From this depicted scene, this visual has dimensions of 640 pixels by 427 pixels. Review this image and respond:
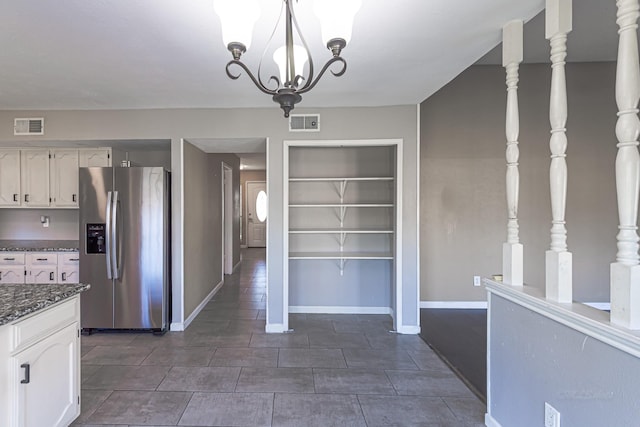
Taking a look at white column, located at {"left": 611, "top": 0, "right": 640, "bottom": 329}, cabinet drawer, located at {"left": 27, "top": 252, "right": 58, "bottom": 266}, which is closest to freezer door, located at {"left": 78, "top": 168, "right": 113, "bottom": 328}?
cabinet drawer, located at {"left": 27, "top": 252, "right": 58, "bottom": 266}

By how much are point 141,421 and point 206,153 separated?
3.28 meters

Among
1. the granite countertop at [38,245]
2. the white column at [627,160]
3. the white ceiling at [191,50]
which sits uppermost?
the white ceiling at [191,50]

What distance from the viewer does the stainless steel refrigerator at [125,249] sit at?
3428mm

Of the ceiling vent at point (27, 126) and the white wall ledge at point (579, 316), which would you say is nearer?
the white wall ledge at point (579, 316)

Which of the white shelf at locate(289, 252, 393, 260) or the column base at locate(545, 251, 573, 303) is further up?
the column base at locate(545, 251, 573, 303)

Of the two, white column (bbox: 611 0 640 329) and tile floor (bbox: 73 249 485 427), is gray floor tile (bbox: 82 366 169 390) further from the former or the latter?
white column (bbox: 611 0 640 329)

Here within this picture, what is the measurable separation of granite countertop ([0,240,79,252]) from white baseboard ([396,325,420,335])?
3.69 meters

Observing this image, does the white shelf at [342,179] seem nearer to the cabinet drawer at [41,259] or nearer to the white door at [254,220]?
the cabinet drawer at [41,259]

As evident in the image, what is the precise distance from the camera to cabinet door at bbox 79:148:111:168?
3.83 m

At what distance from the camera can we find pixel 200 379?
256 cm

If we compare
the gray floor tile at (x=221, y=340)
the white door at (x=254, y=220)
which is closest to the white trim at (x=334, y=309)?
the gray floor tile at (x=221, y=340)

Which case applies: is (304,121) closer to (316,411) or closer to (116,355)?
(316,411)

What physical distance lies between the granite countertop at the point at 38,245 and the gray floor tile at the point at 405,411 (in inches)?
137

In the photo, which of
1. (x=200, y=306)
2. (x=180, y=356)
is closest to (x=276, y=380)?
(x=180, y=356)
